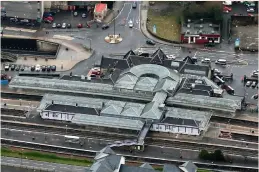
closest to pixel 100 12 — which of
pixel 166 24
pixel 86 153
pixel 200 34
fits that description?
pixel 166 24

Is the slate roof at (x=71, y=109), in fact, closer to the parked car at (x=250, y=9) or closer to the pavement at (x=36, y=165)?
the pavement at (x=36, y=165)

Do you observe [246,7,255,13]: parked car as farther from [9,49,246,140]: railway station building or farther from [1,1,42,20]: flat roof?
[1,1,42,20]: flat roof

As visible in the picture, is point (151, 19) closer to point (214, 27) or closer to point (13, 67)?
point (214, 27)

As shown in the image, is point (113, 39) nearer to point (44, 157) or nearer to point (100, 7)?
point (100, 7)

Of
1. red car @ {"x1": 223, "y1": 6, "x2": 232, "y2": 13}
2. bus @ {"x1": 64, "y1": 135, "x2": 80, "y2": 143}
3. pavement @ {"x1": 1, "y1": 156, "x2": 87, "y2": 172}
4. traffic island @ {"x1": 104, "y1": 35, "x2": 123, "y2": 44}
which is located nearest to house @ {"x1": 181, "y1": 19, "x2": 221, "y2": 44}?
red car @ {"x1": 223, "y1": 6, "x2": 232, "y2": 13}

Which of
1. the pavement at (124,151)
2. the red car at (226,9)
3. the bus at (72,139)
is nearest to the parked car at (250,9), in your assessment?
the red car at (226,9)

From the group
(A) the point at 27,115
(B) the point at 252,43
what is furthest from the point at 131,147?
(B) the point at 252,43
